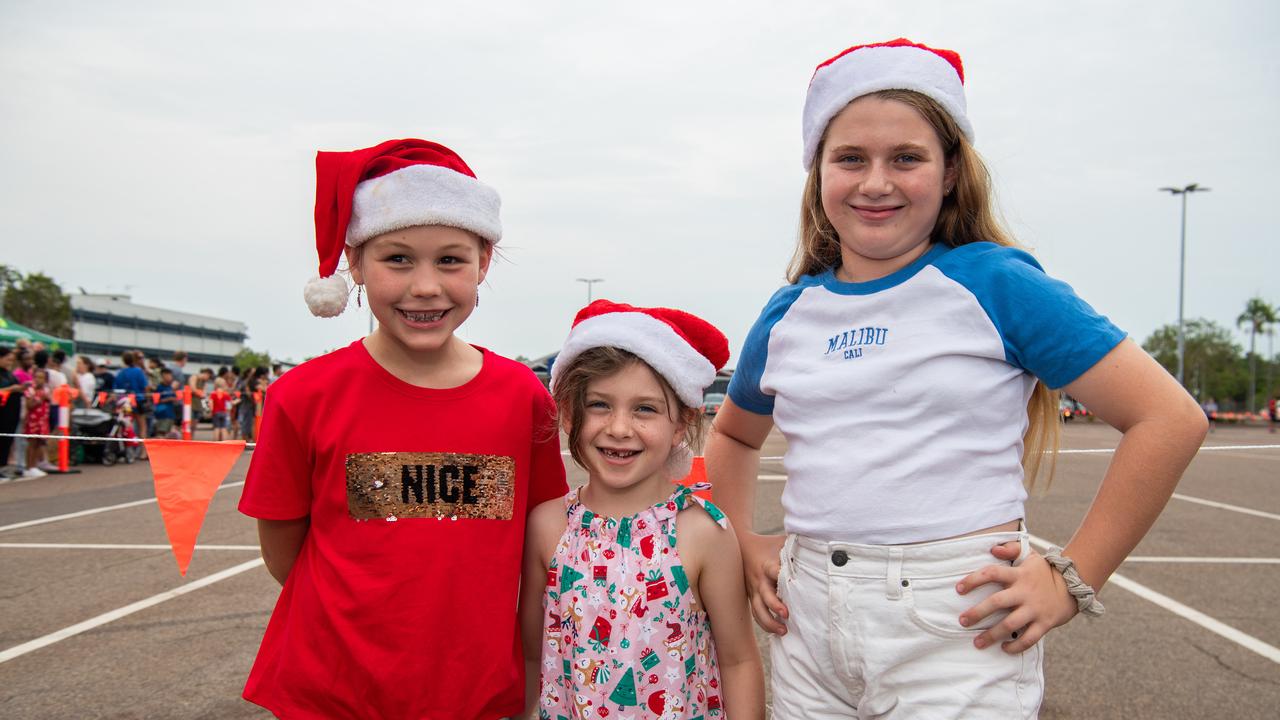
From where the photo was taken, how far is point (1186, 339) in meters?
69.8

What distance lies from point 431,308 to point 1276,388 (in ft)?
272

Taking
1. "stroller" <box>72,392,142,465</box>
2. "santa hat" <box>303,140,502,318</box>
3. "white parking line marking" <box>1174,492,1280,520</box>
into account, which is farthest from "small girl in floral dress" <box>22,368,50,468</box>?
"white parking line marking" <box>1174,492,1280,520</box>

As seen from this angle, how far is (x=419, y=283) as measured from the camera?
1.99 meters

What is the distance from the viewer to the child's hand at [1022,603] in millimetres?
1610

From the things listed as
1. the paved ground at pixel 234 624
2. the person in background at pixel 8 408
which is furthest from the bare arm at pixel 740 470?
the person in background at pixel 8 408

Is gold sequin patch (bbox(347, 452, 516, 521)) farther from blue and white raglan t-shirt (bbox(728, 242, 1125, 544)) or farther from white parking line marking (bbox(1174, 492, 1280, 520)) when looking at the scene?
white parking line marking (bbox(1174, 492, 1280, 520))

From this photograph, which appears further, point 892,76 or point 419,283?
point 419,283

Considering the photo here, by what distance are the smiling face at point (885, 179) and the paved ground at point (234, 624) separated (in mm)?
2690

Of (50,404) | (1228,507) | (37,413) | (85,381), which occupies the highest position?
(85,381)

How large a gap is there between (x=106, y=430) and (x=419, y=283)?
49.4ft

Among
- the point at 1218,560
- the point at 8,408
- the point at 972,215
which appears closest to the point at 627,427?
the point at 972,215

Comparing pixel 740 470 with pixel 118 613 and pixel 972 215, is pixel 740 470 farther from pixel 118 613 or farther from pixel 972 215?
pixel 118 613

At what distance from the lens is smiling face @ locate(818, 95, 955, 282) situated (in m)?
1.84

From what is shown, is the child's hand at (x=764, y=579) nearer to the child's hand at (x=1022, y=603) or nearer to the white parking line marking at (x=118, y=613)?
the child's hand at (x=1022, y=603)
